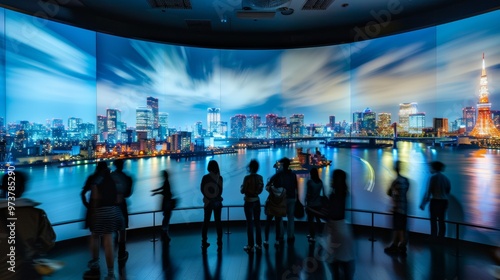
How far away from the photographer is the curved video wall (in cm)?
445

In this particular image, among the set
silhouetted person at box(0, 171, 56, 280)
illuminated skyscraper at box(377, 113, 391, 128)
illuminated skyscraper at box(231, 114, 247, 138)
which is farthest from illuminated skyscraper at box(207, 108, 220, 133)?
silhouetted person at box(0, 171, 56, 280)

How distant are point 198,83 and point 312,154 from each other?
295 centimetres

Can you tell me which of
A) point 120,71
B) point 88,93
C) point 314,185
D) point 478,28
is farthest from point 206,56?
point 478,28

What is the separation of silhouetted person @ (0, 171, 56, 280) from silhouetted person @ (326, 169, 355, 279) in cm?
240

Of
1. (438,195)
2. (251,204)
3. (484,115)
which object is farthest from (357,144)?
(251,204)

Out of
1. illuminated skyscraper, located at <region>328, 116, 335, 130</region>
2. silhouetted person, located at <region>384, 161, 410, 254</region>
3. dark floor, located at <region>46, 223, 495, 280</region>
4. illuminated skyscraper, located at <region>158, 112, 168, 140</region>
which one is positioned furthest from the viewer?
illuminated skyscraper, located at <region>328, 116, 335, 130</region>

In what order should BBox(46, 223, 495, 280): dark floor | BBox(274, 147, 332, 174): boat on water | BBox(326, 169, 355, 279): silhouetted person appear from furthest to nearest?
1. BBox(274, 147, 332, 174): boat on water
2. BBox(46, 223, 495, 280): dark floor
3. BBox(326, 169, 355, 279): silhouetted person

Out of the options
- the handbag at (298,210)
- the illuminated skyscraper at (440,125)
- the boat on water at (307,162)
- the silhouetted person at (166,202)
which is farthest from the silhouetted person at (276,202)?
the illuminated skyscraper at (440,125)

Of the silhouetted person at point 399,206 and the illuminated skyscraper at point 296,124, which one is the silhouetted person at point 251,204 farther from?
the illuminated skyscraper at point 296,124

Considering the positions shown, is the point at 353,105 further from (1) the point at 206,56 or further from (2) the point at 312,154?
(1) the point at 206,56

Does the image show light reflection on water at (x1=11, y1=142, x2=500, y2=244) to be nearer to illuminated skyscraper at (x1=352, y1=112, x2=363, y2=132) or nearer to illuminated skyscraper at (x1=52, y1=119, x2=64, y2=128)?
illuminated skyscraper at (x1=352, y1=112, x2=363, y2=132)

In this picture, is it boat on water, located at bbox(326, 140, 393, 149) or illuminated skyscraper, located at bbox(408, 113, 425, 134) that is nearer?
illuminated skyscraper, located at bbox(408, 113, 425, 134)

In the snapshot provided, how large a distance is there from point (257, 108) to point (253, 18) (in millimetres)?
2088

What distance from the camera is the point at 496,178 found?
14.5 ft
